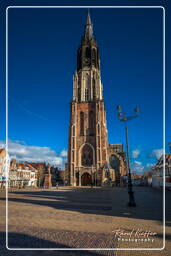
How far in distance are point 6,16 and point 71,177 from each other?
53.2 metres

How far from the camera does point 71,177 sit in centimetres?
5653

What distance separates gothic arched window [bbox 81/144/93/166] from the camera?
59731 millimetres

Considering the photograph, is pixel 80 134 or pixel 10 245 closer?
pixel 10 245

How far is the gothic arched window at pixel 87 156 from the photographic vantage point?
59.7 metres

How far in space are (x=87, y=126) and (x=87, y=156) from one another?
9.72m

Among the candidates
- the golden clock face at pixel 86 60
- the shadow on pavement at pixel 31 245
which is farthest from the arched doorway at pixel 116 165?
the shadow on pavement at pixel 31 245

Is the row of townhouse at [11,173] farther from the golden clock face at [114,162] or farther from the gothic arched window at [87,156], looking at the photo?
the golden clock face at [114,162]

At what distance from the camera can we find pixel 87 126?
63.0 m

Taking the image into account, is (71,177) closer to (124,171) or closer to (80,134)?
(80,134)

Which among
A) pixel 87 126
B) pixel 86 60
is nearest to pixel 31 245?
pixel 87 126

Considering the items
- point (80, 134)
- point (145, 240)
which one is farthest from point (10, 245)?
point (80, 134)

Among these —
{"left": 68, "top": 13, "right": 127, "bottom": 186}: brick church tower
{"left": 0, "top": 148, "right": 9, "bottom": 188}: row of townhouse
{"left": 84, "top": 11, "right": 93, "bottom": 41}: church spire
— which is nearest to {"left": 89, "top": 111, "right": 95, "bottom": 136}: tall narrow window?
{"left": 68, "top": 13, "right": 127, "bottom": 186}: brick church tower

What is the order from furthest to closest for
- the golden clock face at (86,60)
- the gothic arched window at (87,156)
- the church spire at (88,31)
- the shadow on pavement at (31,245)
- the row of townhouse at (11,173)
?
1. the church spire at (88,31)
2. the golden clock face at (86,60)
3. the gothic arched window at (87,156)
4. the row of townhouse at (11,173)
5. the shadow on pavement at (31,245)

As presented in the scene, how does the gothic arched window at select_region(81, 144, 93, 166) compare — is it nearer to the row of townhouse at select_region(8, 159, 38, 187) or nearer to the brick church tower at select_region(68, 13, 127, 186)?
the brick church tower at select_region(68, 13, 127, 186)
